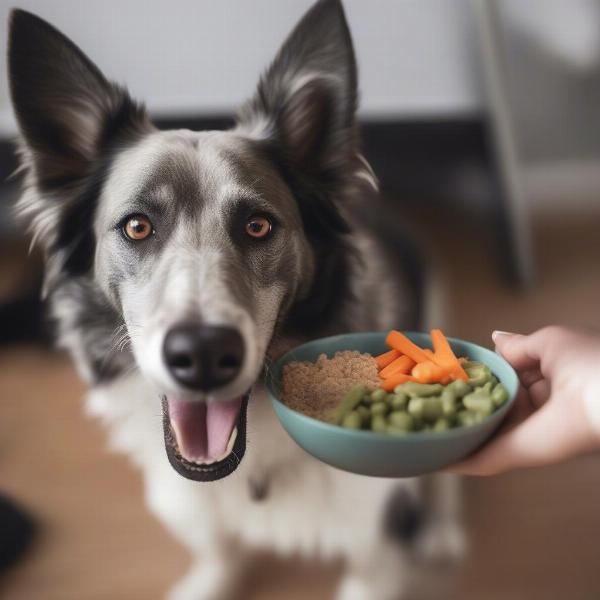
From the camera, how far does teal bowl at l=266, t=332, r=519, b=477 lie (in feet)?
1.61

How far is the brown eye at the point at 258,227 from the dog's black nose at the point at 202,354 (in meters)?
0.16

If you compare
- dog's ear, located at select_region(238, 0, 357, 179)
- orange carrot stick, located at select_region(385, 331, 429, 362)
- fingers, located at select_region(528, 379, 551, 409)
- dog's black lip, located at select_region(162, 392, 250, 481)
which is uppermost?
dog's ear, located at select_region(238, 0, 357, 179)

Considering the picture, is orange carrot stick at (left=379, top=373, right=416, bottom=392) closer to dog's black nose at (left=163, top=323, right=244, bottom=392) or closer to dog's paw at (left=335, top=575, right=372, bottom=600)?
dog's black nose at (left=163, top=323, right=244, bottom=392)

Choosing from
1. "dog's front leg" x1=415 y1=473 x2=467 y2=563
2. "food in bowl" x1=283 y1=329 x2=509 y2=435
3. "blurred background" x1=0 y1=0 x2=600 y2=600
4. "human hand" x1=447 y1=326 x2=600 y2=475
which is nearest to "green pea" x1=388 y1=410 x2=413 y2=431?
"food in bowl" x1=283 y1=329 x2=509 y2=435

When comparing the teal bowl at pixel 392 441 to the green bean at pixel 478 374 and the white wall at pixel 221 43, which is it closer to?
the green bean at pixel 478 374

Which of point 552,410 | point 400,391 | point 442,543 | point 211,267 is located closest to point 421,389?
point 400,391

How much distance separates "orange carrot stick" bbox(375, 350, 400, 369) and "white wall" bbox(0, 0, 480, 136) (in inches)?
13.6

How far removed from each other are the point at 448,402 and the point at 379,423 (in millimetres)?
64

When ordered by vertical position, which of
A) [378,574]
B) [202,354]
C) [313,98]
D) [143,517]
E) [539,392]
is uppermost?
[313,98]

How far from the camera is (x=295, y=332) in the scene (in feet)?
2.24

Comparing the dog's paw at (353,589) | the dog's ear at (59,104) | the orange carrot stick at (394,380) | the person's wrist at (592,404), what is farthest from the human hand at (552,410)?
the dog's ear at (59,104)

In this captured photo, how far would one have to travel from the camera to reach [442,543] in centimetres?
85

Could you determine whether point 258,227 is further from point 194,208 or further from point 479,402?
point 479,402

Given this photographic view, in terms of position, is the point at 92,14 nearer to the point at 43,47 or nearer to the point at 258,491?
the point at 43,47
